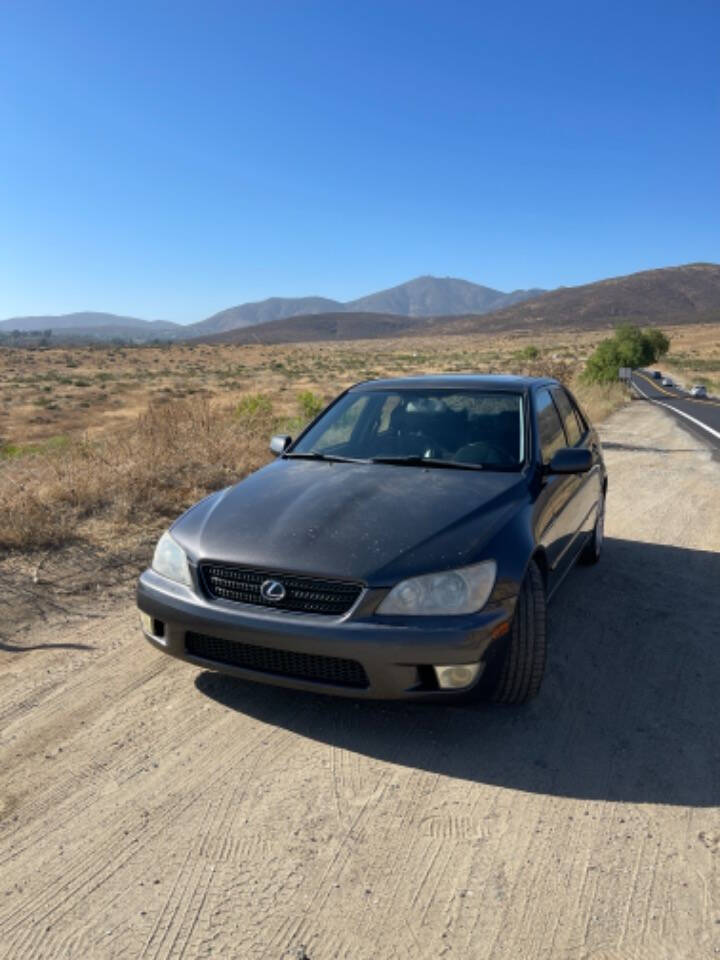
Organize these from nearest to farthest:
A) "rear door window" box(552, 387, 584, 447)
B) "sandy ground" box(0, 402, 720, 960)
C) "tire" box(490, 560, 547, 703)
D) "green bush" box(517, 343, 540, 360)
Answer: "sandy ground" box(0, 402, 720, 960) → "tire" box(490, 560, 547, 703) → "rear door window" box(552, 387, 584, 447) → "green bush" box(517, 343, 540, 360)

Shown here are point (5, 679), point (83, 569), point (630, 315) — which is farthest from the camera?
point (630, 315)

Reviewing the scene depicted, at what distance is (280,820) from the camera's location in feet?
8.36

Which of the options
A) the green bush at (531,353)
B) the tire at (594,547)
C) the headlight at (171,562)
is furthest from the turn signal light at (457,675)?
the green bush at (531,353)

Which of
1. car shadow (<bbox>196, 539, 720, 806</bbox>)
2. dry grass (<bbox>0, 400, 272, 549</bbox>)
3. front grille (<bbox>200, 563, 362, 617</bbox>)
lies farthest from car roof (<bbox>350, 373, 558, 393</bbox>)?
dry grass (<bbox>0, 400, 272, 549</bbox>)

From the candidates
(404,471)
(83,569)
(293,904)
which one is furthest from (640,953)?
(83,569)

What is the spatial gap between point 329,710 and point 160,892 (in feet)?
3.75

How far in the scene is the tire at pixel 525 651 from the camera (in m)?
3.08

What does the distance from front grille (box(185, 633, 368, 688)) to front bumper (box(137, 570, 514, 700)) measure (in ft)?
0.07

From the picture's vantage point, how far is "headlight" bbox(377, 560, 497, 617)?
2783mm

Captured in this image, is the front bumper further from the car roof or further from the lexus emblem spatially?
the car roof

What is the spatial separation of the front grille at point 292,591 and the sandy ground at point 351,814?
1.97 ft

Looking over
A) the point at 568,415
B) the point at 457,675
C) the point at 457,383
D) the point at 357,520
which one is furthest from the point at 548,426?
the point at 457,675

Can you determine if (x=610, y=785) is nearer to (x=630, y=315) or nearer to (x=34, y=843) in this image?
(x=34, y=843)

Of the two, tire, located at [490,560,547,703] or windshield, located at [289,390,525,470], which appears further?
windshield, located at [289,390,525,470]
